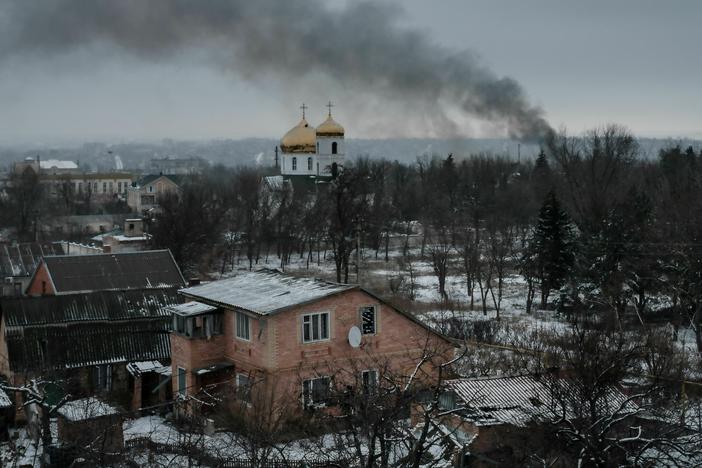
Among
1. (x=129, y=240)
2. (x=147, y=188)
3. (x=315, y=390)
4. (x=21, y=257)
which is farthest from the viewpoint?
(x=147, y=188)

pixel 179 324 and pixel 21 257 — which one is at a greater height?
pixel 179 324

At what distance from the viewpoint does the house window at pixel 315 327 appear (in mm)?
17109

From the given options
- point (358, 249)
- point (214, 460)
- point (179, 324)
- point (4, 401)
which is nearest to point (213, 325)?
point (179, 324)

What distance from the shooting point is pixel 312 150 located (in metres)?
66.2

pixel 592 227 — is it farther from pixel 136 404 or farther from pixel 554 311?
pixel 136 404

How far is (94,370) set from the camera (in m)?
19.5

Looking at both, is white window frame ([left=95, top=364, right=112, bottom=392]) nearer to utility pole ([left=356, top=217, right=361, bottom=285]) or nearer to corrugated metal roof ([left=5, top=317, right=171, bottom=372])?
corrugated metal roof ([left=5, top=317, right=171, bottom=372])

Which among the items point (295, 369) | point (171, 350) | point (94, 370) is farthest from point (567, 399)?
point (94, 370)

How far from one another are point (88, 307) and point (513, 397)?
11.0 meters

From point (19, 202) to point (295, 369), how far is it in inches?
1810

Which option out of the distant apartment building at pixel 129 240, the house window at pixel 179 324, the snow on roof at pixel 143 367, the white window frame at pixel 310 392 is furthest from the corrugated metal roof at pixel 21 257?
the white window frame at pixel 310 392

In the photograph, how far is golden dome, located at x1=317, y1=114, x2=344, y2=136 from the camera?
6512 cm

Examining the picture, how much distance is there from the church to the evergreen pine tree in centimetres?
3292

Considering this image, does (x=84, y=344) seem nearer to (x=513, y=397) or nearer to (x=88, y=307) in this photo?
(x=88, y=307)
